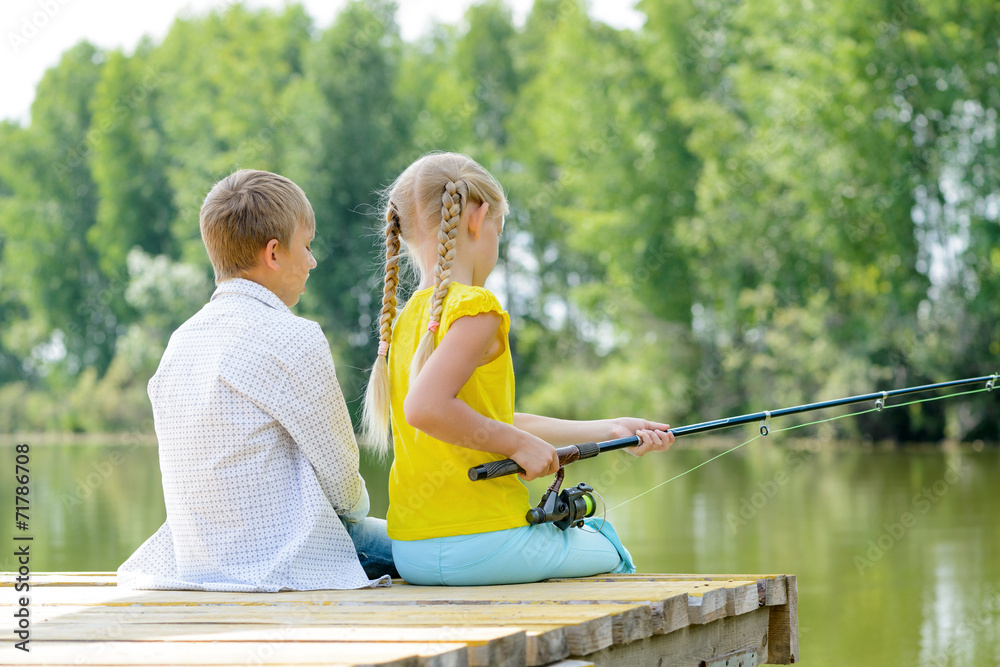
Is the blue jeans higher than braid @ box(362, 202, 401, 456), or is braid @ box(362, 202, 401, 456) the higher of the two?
braid @ box(362, 202, 401, 456)

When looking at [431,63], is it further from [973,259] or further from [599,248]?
[973,259]

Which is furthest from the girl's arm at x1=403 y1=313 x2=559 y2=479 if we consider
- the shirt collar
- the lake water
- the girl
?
the lake water

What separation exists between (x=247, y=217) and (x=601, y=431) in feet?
3.61

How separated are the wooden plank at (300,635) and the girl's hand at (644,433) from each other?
1014 millimetres

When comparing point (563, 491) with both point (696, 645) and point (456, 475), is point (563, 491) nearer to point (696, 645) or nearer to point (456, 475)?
point (456, 475)

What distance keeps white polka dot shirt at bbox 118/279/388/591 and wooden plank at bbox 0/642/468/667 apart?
2.04ft

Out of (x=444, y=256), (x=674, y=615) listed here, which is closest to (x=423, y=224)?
(x=444, y=256)

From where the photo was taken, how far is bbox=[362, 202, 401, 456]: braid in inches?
112

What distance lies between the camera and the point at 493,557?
9.07 feet

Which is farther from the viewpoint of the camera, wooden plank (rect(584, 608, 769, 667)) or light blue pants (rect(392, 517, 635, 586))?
light blue pants (rect(392, 517, 635, 586))

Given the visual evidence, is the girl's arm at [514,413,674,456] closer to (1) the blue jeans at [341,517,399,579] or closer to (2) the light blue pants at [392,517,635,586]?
(2) the light blue pants at [392,517,635,586]

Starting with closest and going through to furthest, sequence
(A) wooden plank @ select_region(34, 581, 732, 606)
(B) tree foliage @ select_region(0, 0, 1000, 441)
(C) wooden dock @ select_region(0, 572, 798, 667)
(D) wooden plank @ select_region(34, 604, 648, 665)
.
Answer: (C) wooden dock @ select_region(0, 572, 798, 667) → (D) wooden plank @ select_region(34, 604, 648, 665) → (A) wooden plank @ select_region(34, 581, 732, 606) → (B) tree foliage @ select_region(0, 0, 1000, 441)

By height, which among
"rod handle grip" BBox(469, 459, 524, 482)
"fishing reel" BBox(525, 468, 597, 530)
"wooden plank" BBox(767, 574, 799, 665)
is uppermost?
"rod handle grip" BBox(469, 459, 524, 482)

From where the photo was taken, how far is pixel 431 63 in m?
32.2
